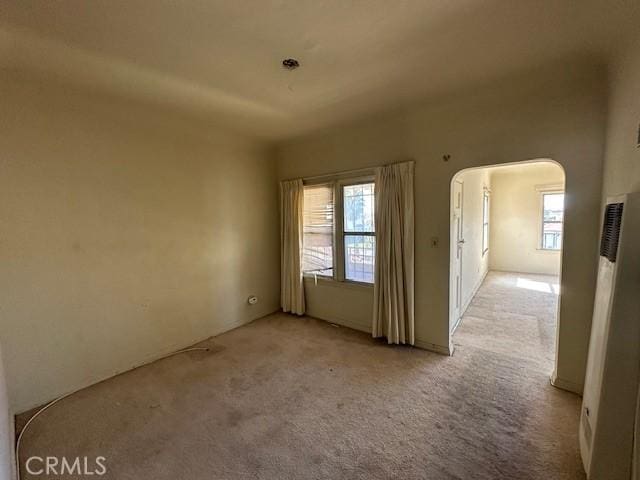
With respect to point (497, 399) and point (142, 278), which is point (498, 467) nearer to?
point (497, 399)

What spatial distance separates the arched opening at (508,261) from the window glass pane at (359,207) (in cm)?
94

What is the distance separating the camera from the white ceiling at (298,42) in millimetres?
1453

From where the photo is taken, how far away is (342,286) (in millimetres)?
3723

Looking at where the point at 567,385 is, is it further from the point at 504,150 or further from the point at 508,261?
the point at 508,261

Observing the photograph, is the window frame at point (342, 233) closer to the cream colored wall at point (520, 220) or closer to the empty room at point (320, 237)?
the empty room at point (320, 237)

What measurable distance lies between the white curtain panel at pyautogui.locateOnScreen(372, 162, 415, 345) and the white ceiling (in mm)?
886

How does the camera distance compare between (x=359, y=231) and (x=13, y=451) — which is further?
(x=359, y=231)

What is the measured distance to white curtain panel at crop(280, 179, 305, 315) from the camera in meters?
3.96

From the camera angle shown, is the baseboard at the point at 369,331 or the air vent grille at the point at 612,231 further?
the baseboard at the point at 369,331

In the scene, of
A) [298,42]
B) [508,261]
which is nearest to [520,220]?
[508,261]

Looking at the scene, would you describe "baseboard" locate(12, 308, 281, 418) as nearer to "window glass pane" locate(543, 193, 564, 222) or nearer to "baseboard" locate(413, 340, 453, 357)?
"baseboard" locate(413, 340, 453, 357)

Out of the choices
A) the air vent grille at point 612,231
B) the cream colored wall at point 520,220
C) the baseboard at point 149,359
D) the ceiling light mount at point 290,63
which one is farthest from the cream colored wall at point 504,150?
the cream colored wall at point 520,220

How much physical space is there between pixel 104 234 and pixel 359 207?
8.97 ft

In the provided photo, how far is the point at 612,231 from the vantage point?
4.93 feet
